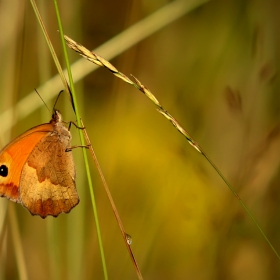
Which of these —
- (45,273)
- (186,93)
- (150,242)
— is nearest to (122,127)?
(186,93)

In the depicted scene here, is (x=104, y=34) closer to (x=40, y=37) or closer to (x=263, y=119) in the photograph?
(x=40, y=37)

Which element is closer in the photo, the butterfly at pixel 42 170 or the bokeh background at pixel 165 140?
the butterfly at pixel 42 170

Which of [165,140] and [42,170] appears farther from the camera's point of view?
[165,140]

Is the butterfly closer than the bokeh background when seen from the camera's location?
Yes
